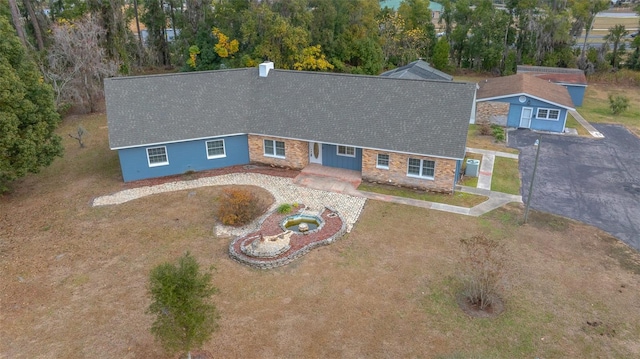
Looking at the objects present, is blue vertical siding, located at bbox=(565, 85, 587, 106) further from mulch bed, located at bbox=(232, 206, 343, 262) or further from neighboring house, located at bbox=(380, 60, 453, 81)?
mulch bed, located at bbox=(232, 206, 343, 262)

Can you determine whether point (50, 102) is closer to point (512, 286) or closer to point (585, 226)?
point (512, 286)

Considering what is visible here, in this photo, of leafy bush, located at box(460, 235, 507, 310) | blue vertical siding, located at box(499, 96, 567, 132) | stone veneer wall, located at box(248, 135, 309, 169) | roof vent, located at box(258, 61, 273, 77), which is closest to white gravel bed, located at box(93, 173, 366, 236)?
stone veneer wall, located at box(248, 135, 309, 169)

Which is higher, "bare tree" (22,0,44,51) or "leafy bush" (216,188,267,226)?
"bare tree" (22,0,44,51)

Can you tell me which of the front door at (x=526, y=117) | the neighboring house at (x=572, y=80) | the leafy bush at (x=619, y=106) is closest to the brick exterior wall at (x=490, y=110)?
the front door at (x=526, y=117)

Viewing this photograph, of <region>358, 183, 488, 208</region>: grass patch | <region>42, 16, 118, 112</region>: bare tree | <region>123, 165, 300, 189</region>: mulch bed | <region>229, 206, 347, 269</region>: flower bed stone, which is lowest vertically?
<region>229, 206, 347, 269</region>: flower bed stone

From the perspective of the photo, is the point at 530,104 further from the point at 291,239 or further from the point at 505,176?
the point at 291,239

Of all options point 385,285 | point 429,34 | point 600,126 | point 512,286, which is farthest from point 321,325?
point 429,34
